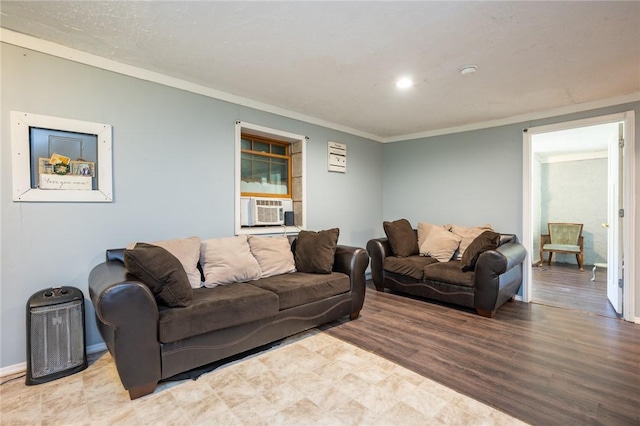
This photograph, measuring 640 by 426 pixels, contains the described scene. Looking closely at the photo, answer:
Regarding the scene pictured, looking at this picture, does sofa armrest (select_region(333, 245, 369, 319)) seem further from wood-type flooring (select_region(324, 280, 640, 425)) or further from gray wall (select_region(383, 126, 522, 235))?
gray wall (select_region(383, 126, 522, 235))

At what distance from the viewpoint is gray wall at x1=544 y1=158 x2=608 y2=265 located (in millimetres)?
5824

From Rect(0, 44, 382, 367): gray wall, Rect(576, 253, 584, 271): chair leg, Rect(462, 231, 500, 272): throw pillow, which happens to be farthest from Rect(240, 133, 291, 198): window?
Rect(576, 253, 584, 271): chair leg

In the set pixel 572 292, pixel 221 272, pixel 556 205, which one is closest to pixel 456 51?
pixel 221 272

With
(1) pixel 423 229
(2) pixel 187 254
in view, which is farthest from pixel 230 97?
(1) pixel 423 229

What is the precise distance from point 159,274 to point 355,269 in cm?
182

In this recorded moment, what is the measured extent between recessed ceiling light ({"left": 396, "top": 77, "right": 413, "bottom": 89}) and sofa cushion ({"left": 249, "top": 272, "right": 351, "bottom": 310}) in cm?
197

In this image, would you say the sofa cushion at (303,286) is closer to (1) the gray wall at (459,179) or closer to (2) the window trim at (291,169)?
(2) the window trim at (291,169)

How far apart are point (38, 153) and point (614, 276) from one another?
18.5ft

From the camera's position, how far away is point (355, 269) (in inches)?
121

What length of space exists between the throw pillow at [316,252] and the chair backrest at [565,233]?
213 inches

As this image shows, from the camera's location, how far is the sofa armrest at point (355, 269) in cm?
307

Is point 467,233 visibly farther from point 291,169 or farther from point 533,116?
point 291,169

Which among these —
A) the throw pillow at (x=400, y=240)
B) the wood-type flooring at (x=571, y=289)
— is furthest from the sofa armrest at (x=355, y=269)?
the wood-type flooring at (x=571, y=289)

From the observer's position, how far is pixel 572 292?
411 cm
